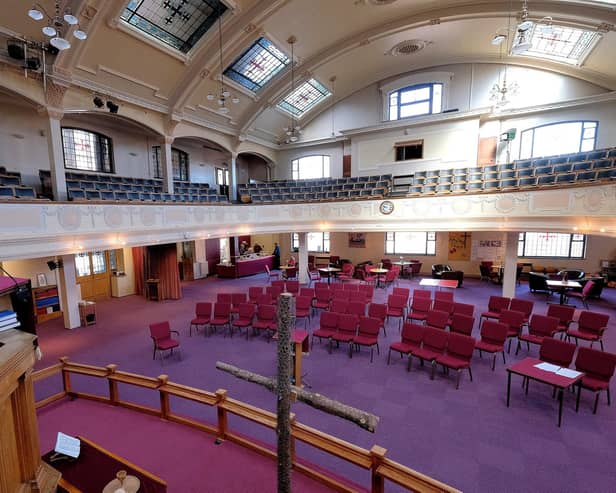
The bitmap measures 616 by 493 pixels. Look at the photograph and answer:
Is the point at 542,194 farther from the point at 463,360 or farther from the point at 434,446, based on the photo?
the point at 434,446

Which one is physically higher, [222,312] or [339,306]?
[339,306]

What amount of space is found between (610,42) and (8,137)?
1948 cm

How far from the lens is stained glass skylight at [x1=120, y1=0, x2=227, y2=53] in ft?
27.7

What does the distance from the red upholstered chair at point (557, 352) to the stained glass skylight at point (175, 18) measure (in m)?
12.1

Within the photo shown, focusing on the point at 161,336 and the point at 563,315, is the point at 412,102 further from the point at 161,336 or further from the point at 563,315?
the point at 161,336

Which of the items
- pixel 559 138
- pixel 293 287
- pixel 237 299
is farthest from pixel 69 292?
pixel 559 138

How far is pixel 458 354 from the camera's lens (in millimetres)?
5781

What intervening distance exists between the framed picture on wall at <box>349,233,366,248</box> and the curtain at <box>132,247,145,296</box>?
1059cm

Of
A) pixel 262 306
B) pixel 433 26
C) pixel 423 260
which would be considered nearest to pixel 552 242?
pixel 423 260

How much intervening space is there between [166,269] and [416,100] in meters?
13.9

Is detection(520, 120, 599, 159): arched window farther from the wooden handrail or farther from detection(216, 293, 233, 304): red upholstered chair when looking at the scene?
the wooden handrail

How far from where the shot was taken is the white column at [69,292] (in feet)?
29.0

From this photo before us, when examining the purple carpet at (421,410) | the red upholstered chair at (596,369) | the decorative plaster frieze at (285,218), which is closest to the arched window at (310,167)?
→ the decorative plaster frieze at (285,218)

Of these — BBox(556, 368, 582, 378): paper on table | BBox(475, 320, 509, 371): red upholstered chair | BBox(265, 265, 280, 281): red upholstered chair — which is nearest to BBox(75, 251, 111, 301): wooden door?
BBox(265, 265, 280, 281): red upholstered chair
